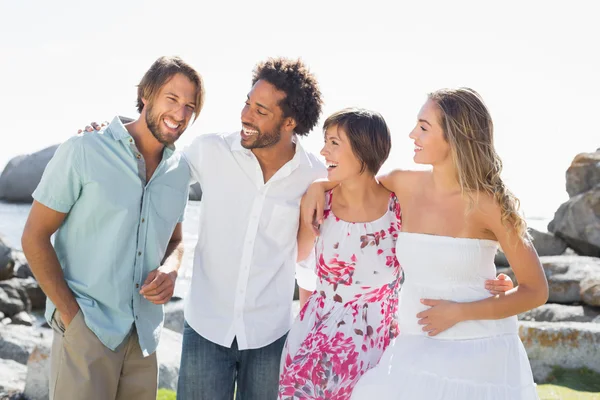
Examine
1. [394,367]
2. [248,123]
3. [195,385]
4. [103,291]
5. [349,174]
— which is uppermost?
[248,123]

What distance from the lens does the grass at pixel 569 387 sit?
19.0 feet

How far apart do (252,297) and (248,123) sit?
1091 mm

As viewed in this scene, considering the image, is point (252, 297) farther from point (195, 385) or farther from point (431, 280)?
point (431, 280)

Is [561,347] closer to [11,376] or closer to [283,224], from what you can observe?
[283,224]

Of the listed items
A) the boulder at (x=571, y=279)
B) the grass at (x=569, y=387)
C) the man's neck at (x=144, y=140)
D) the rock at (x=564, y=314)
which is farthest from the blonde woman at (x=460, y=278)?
the boulder at (x=571, y=279)

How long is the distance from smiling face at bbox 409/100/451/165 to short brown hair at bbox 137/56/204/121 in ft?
4.41

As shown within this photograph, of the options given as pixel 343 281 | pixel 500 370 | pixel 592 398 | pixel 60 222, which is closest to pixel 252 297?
pixel 343 281

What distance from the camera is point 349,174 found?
385 cm

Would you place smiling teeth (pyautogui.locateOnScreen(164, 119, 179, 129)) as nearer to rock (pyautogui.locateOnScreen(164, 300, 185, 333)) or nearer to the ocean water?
rock (pyautogui.locateOnScreen(164, 300, 185, 333))

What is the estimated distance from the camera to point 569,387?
6.08 meters

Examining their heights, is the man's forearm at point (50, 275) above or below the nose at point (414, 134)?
below

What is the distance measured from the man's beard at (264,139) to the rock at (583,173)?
33.9 feet

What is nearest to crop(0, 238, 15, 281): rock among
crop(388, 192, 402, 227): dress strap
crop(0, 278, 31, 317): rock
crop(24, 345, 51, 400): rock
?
crop(0, 278, 31, 317): rock

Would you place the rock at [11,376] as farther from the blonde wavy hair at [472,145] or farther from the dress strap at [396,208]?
the blonde wavy hair at [472,145]
